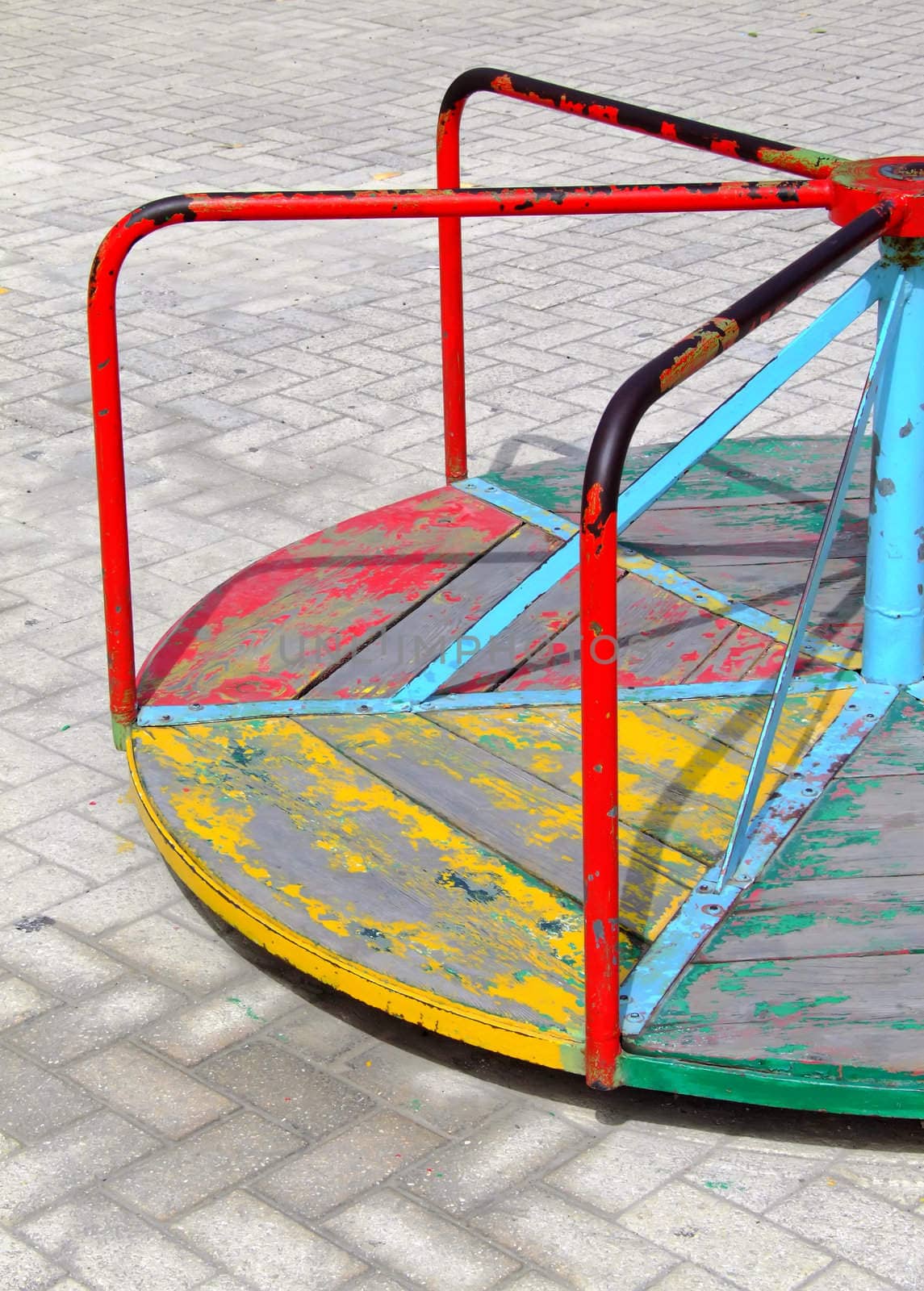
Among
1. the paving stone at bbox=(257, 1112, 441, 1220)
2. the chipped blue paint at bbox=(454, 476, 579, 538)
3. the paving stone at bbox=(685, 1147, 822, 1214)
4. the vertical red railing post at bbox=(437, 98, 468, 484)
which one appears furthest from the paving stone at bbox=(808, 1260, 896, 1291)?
the vertical red railing post at bbox=(437, 98, 468, 484)

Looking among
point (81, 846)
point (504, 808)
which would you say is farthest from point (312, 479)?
point (504, 808)

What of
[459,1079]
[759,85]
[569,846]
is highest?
[759,85]

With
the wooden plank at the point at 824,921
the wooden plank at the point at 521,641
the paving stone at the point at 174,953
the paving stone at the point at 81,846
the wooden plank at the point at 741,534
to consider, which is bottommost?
the paving stone at the point at 174,953

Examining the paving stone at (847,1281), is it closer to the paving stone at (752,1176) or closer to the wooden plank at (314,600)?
the paving stone at (752,1176)

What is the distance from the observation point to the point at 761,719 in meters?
3.47

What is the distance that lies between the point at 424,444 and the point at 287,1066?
2.76 metres

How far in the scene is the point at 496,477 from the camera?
4.57 metres

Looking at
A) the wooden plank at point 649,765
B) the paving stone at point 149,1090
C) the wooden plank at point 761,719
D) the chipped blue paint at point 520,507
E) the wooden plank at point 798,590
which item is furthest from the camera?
the chipped blue paint at point 520,507

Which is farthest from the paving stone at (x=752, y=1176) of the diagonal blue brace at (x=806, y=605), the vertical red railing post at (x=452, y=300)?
the vertical red railing post at (x=452, y=300)

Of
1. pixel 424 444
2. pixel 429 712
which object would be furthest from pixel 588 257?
pixel 429 712

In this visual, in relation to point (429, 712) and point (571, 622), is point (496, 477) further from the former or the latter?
point (429, 712)

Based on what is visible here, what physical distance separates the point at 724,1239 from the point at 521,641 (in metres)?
1.60

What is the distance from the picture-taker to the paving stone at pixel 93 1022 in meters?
2.91

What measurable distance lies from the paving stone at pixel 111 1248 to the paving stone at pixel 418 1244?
22 centimetres
